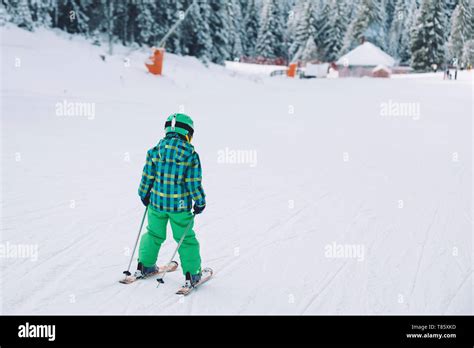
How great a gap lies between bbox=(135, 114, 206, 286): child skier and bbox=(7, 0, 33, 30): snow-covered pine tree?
2578 cm

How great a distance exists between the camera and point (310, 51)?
6731 cm

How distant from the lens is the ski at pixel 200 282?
182 inches

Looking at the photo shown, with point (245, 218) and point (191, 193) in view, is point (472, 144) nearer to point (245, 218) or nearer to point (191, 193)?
point (245, 218)

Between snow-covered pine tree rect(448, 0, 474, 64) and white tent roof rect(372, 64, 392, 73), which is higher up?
snow-covered pine tree rect(448, 0, 474, 64)

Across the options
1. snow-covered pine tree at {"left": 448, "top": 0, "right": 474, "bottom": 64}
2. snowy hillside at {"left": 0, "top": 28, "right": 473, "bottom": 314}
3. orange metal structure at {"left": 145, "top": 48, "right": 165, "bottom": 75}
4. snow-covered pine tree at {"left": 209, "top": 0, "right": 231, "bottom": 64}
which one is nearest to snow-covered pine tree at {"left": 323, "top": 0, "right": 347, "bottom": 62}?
snow-covered pine tree at {"left": 448, "top": 0, "right": 474, "bottom": 64}

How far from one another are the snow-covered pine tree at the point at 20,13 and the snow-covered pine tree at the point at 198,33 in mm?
14926

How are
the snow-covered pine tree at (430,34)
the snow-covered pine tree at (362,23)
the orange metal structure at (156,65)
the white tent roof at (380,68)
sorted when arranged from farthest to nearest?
the snow-covered pine tree at (362,23) → the snow-covered pine tree at (430,34) → the white tent roof at (380,68) → the orange metal structure at (156,65)

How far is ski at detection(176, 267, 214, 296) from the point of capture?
4.63 metres

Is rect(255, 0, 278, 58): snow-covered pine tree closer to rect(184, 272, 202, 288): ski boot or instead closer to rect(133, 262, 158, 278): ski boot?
rect(133, 262, 158, 278): ski boot

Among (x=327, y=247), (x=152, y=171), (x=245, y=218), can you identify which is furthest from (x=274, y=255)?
(x=152, y=171)

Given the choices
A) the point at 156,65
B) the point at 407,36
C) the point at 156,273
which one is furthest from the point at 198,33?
the point at 407,36

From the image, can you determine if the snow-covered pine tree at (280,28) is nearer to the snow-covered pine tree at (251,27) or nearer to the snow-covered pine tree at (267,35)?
the snow-covered pine tree at (267,35)

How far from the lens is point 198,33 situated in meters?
40.5

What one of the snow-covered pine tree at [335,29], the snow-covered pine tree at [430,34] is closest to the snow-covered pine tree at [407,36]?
the snow-covered pine tree at [430,34]
